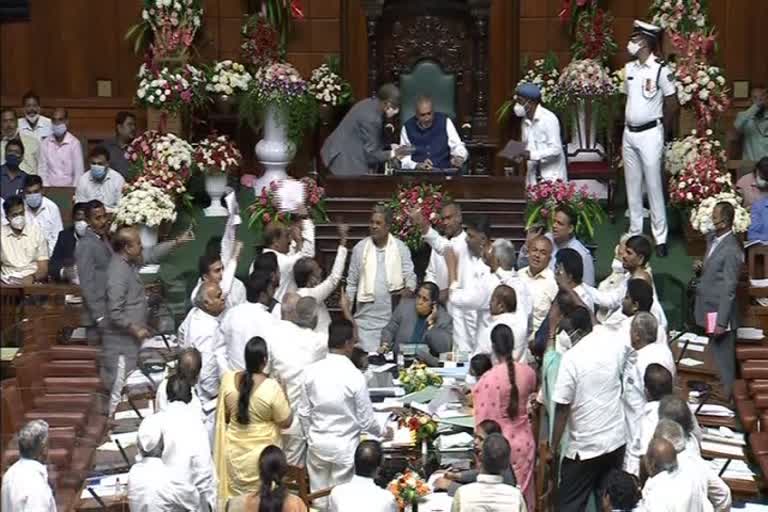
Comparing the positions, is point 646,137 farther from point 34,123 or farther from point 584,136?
point 34,123

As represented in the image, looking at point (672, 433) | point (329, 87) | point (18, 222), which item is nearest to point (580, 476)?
point (672, 433)

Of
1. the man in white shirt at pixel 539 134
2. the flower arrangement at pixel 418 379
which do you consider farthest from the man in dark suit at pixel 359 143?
the flower arrangement at pixel 418 379

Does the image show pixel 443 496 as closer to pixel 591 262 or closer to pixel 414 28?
pixel 591 262

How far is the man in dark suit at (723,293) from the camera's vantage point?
572 inches

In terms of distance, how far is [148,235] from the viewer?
1750 cm

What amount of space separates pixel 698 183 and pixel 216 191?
4621 millimetres

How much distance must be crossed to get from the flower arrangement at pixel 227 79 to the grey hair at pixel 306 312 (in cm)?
690

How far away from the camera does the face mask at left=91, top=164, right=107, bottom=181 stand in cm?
1770

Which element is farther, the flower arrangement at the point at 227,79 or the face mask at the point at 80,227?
the flower arrangement at the point at 227,79

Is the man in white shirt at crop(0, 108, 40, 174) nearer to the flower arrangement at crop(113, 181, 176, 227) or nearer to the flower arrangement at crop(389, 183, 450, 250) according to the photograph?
the flower arrangement at crop(113, 181, 176, 227)

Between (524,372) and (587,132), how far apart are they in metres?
6.95

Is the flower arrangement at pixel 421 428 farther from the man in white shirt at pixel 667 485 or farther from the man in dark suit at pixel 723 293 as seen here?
the man in dark suit at pixel 723 293

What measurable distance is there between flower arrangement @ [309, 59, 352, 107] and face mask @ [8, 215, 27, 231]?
4.06 meters

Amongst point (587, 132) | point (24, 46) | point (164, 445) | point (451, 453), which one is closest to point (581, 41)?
point (587, 132)
